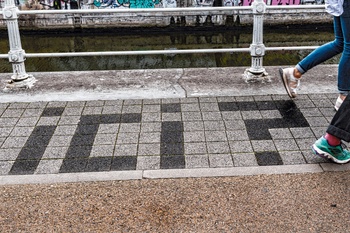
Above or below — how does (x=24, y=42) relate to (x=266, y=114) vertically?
below

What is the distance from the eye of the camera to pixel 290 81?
4875mm

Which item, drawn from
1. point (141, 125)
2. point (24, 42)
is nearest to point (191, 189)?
point (141, 125)

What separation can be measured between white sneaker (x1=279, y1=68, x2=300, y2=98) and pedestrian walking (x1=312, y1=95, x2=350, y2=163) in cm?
124

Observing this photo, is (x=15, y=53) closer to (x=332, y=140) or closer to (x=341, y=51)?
Result: (x=341, y=51)

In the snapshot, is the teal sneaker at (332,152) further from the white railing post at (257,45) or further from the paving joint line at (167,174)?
the white railing post at (257,45)

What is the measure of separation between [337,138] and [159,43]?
13.5m

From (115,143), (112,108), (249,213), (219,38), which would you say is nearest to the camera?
(249,213)

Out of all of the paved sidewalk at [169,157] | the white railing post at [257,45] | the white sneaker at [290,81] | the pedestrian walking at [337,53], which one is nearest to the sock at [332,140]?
the paved sidewalk at [169,157]

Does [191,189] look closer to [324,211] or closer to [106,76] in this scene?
[324,211]

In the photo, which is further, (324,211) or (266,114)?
(266,114)

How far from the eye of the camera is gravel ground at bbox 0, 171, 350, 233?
116 inches

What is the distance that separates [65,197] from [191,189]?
949 millimetres

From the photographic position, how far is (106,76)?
5910mm

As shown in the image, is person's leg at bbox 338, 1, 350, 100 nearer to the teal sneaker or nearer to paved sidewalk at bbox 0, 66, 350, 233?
paved sidewalk at bbox 0, 66, 350, 233
